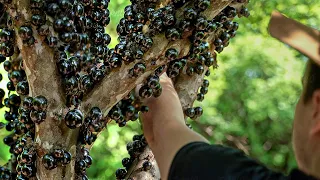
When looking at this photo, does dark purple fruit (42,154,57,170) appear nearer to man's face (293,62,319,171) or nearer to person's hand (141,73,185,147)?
person's hand (141,73,185,147)

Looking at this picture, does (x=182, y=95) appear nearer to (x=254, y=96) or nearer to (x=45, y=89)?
(x=45, y=89)

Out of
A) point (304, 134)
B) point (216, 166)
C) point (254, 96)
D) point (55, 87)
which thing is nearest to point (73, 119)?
point (55, 87)

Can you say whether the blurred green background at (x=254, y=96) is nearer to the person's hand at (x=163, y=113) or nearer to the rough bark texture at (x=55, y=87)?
the person's hand at (x=163, y=113)

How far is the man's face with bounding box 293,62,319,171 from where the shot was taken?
101 centimetres

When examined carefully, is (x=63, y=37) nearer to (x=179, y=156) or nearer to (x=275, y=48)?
(x=179, y=156)

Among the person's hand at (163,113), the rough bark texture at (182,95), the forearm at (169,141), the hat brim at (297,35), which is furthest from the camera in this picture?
the rough bark texture at (182,95)

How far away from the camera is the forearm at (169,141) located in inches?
48.3

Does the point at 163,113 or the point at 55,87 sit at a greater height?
the point at 55,87

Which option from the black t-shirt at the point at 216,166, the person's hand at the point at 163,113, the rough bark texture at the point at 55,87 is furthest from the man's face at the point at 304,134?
the rough bark texture at the point at 55,87

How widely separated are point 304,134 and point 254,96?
3.84 meters

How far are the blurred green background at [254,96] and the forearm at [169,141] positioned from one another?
2.75 metres

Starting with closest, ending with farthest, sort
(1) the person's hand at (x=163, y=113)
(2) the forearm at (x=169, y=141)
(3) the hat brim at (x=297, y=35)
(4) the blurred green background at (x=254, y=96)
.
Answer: (3) the hat brim at (x=297, y=35) → (2) the forearm at (x=169, y=141) → (1) the person's hand at (x=163, y=113) → (4) the blurred green background at (x=254, y=96)

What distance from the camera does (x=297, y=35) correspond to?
3.37 ft

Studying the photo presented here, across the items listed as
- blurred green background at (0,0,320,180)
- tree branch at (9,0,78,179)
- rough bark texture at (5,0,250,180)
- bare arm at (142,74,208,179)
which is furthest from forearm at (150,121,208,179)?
blurred green background at (0,0,320,180)
